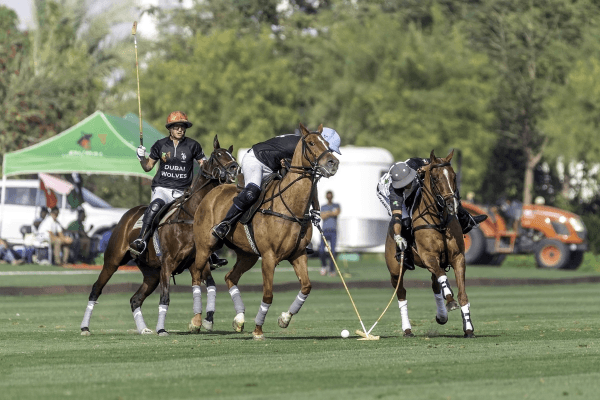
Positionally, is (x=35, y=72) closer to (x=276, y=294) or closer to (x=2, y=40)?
(x=2, y=40)

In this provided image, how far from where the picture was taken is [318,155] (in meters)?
13.5

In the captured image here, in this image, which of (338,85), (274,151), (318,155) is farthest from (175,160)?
(338,85)

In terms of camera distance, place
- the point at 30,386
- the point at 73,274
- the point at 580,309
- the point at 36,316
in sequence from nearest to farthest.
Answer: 1. the point at 30,386
2. the point at 36,316
3. the point at 580,309
4. the point at 73,274

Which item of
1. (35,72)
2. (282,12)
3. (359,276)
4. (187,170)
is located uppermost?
(282,12)

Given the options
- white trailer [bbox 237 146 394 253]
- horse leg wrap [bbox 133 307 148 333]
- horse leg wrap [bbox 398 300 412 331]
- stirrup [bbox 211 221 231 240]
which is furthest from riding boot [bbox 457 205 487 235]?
white trailer [bbox 237 146 394 253]

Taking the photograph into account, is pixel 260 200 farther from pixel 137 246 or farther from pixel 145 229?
pixel 137 246

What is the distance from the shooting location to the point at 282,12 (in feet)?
214

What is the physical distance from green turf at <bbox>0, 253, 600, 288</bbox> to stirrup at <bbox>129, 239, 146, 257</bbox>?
1053 centimetres

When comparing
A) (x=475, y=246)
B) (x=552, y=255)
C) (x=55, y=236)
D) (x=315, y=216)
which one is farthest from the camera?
(x=475, y=246)

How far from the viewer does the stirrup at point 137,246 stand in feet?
49.5

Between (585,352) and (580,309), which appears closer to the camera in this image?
(585,352)

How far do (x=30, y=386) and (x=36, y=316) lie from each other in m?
8.91

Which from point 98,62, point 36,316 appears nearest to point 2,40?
point 98,62

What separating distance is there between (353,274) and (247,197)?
17.8 meters
